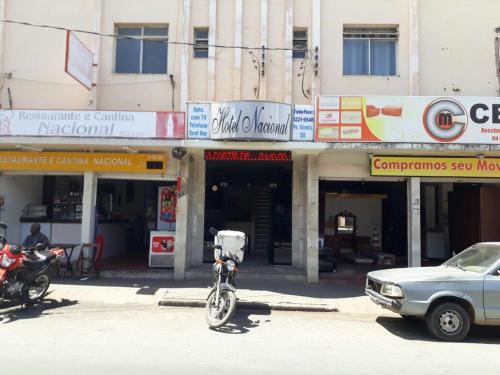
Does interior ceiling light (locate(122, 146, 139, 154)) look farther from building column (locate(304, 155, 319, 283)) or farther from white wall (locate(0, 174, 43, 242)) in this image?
building column (locate(304, 155, 319, 283))

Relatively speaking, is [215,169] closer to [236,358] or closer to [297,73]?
[297,73]

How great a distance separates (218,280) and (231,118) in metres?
4.34

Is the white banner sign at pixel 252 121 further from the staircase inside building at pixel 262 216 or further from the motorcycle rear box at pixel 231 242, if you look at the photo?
the staircase inside building at pixel 262 216

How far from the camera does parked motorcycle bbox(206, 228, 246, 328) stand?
7363mm

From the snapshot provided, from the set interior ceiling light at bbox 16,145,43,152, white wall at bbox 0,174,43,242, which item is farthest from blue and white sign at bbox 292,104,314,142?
white wall at bbox 0,174,43,242

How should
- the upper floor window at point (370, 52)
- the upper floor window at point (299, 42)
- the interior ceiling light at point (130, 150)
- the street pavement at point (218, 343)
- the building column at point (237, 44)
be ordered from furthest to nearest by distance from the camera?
the upper floor window at point (370, 52) < the upper floor window at point (299, 42) < the building column at point (237, 44) < the interior ceiling light at point (130, 150) < the street pavement at point (218, 343)

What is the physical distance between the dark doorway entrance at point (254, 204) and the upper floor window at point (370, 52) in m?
3.68

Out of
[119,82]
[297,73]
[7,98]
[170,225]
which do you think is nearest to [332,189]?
[297,73]

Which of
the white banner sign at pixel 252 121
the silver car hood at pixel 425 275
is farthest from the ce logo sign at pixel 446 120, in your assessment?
the silver car hood at pixel 425 275

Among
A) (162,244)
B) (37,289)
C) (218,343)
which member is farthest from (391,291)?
(162,244)

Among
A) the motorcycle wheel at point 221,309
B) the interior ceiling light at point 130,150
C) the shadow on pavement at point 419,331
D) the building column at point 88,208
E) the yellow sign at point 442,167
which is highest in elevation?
the interior ceiling light at point 130,150

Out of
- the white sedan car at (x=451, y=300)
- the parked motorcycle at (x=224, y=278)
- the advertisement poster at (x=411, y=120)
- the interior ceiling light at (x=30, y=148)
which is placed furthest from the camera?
the interior ceiling light at (x=30, y=148)

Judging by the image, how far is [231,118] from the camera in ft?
34.4

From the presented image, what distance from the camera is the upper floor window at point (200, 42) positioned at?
42.9ft
